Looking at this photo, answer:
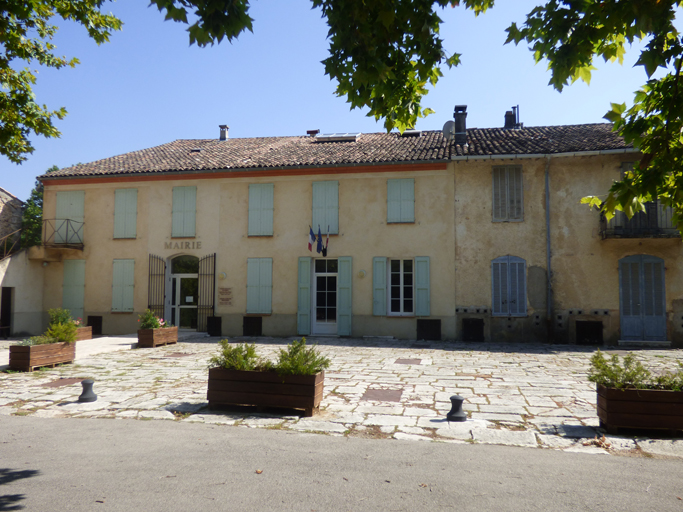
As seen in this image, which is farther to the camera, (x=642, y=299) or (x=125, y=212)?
(x=125, y=212)

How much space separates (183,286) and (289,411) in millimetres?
11157

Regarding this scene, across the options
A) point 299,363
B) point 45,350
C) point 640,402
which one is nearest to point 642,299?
point 640,402

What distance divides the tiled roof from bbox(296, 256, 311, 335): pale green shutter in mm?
3312

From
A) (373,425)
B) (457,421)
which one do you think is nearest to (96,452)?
(373,425)

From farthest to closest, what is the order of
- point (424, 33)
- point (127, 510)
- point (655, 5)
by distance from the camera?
point (424, 33), point (655, 5), point (127, 510)

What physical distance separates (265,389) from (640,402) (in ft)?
13.3

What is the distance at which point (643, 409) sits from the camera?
514 cm

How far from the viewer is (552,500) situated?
3482mm

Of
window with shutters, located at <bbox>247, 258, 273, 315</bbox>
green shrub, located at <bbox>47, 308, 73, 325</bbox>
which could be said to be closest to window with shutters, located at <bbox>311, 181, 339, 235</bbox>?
window with shutters, located at <bbox>247, 258, 273, 315</bbox>

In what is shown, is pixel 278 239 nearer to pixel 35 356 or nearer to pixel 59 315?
pixel 59 315

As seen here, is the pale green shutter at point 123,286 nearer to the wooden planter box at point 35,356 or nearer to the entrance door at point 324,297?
the entrance door at point 324,297

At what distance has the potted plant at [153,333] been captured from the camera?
12781mm

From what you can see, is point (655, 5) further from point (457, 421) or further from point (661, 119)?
point (457, 421)

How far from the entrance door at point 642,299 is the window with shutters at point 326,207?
8272mm
